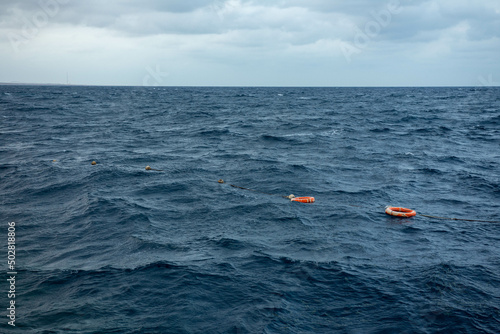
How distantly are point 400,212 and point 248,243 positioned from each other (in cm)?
670

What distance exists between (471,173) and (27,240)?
890 inches

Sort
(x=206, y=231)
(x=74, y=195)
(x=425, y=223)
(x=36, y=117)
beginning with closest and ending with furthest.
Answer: (x=206, y=231)
(x=425, y=223)
(x=74, y=195)
(x=36, y=117)

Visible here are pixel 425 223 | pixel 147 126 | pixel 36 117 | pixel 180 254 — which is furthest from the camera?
pixel 36 117

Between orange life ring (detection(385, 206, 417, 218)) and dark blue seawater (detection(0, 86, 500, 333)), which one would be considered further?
orange life ring (detection(385, 206, 417, 218))

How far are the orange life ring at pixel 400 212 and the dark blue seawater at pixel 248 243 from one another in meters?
0.23

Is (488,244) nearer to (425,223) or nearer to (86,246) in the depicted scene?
(425,223)

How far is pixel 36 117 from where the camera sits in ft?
166

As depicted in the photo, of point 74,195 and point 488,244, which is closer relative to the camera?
point 488,244

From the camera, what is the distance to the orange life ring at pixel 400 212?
1559 centimetres

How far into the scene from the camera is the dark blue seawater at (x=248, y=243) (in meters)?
8.97

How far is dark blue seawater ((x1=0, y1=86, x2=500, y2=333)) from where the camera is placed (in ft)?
29.4

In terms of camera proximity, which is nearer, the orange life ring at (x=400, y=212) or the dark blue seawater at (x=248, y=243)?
the dark blue seawater at (x=248, y=243)

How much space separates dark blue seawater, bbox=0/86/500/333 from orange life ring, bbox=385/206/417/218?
0.77 feet

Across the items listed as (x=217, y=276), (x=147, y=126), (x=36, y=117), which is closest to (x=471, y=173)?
(x=217, y=276)
